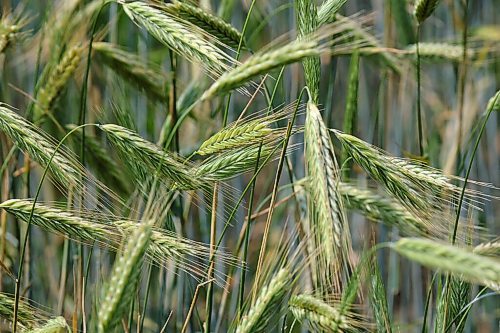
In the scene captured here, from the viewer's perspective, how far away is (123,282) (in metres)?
1.04

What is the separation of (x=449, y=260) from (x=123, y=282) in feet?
1.18

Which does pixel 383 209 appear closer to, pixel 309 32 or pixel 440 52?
pixel 309 32

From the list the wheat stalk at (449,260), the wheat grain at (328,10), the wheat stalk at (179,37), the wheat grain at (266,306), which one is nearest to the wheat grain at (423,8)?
the wheat grain at (328,10)

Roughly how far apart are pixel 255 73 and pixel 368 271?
413 mm

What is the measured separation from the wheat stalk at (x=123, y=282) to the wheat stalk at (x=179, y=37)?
313 millimetres

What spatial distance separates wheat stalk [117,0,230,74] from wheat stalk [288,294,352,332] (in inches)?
13.3

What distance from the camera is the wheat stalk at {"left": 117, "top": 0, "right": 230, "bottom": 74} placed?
129 centimetres

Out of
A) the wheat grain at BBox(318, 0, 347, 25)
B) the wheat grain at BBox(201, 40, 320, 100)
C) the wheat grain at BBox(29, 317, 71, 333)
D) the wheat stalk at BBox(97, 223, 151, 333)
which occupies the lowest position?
the wheat grain at BBox(29, 317, 71, 333)

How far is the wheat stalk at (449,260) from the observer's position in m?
0.94

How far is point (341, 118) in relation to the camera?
2.68m

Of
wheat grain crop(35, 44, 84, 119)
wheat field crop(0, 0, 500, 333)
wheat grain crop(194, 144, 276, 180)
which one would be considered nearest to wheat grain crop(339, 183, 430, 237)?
wheat field crop(0, 0, 500, 333)

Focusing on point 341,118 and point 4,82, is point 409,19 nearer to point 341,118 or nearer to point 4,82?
point 341,118

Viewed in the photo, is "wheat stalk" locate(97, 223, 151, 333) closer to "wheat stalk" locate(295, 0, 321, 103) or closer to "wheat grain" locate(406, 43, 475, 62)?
"wheat stalk" locate(295, 0, 321, 103)

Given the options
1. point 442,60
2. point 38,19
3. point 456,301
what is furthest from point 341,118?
point 456,301
